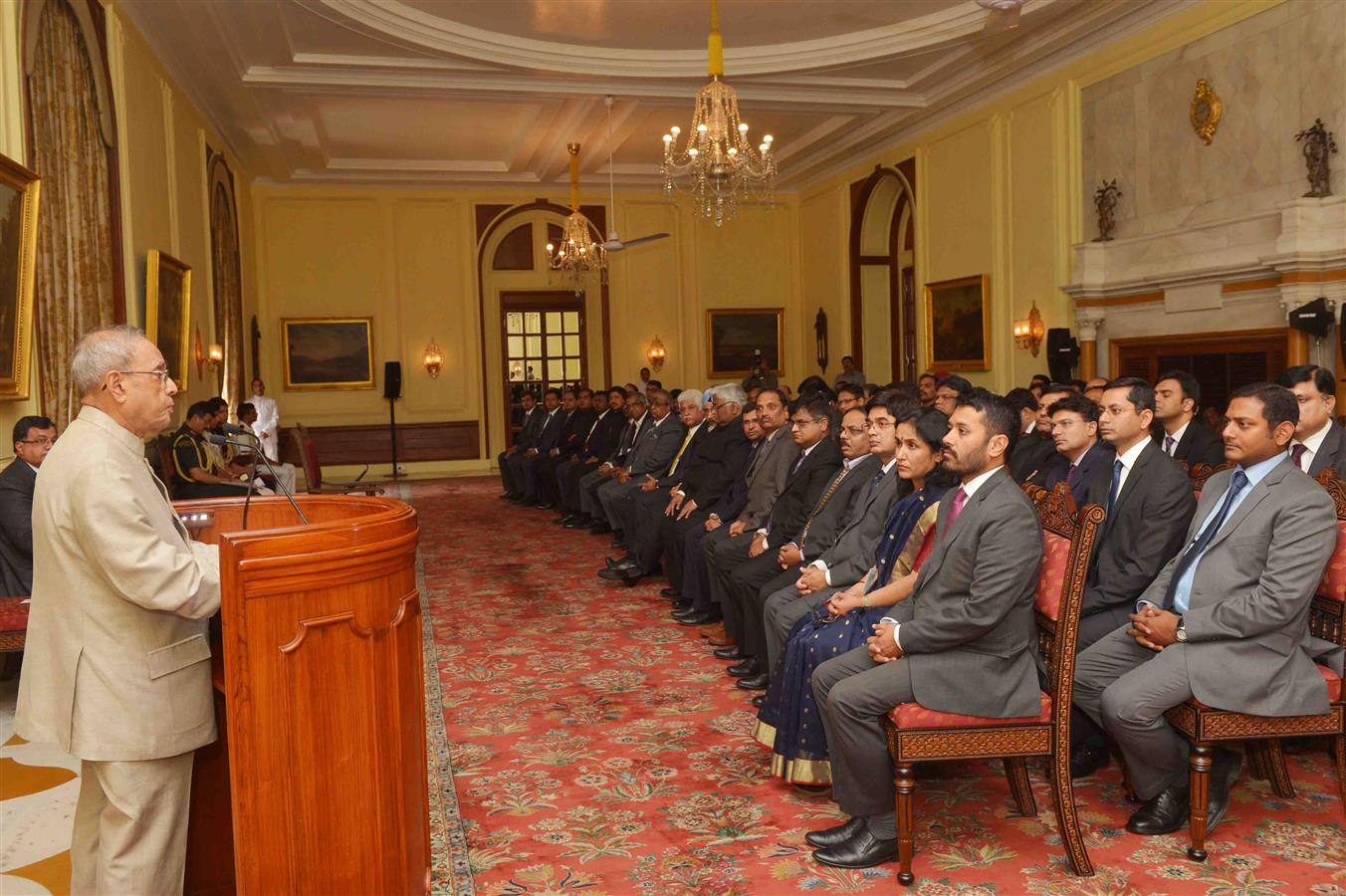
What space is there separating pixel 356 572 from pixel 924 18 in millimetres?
10054

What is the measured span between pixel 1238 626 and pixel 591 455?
8861 millimetres

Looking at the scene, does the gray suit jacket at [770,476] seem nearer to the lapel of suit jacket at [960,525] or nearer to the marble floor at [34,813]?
the lapel of suit jacket at [960,525]

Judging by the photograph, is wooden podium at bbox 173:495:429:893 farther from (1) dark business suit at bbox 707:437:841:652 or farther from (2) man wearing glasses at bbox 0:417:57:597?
(2) man wearing glasses at bbox 0:417:57:597

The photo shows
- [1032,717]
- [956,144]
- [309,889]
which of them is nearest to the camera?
[309,889]

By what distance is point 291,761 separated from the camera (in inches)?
→ 93.4

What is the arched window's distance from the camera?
251 inches

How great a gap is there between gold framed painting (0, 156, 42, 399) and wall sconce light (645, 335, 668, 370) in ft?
41.7

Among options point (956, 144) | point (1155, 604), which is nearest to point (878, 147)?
point (956, 144)

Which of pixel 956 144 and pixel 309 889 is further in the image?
pixel 956 144

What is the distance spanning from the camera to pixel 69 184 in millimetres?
6938

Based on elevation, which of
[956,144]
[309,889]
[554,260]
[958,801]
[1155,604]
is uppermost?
[956,144]

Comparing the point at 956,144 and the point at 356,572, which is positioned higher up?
the point at 956,144

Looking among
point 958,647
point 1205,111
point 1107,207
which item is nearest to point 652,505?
point 958,647

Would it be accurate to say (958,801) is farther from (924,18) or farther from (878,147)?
(878,147)
